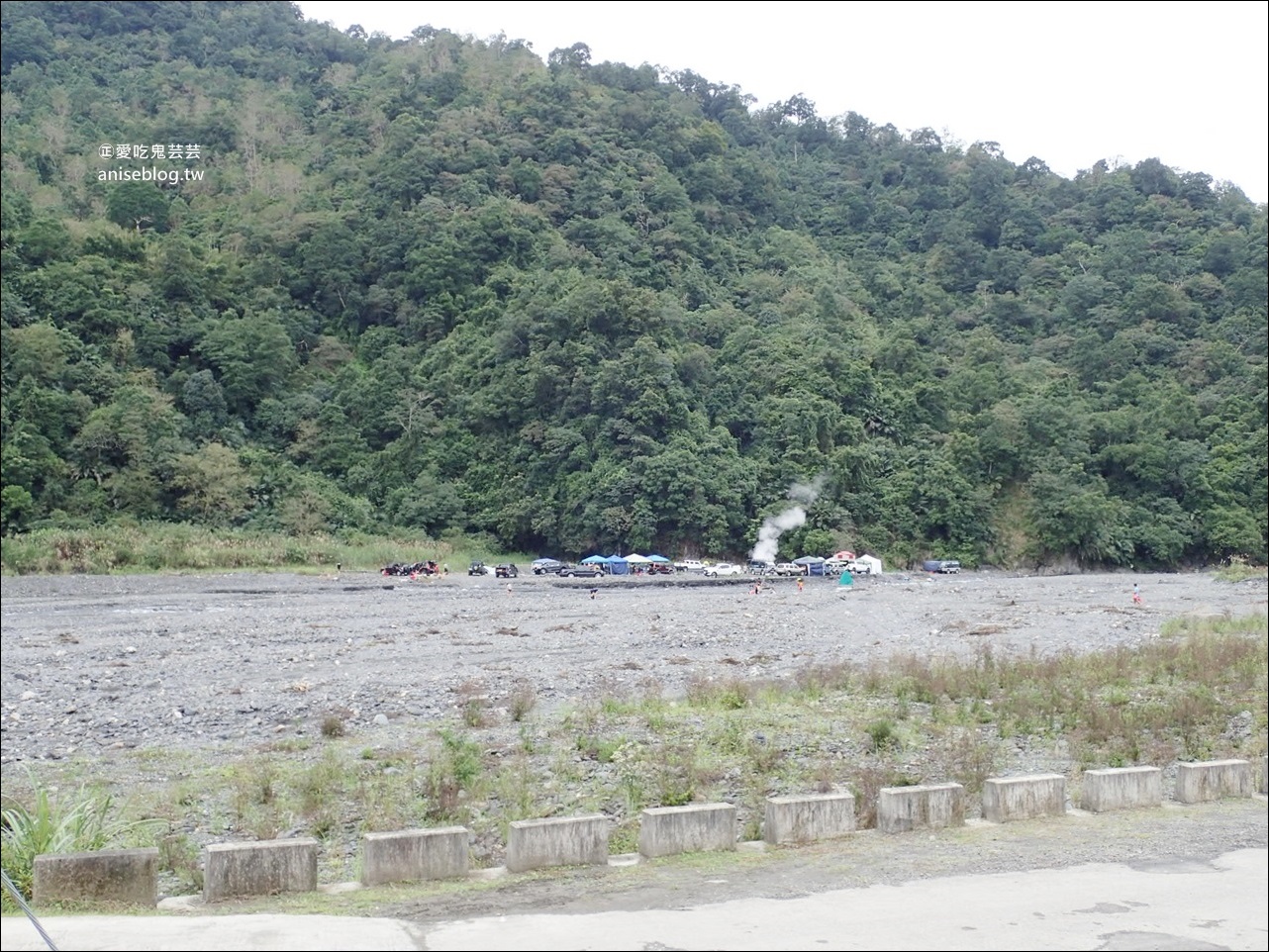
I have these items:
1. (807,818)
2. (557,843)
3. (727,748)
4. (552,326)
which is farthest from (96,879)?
(552,326)

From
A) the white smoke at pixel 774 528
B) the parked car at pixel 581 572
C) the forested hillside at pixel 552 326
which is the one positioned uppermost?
the forested hillside at pixel 552 326

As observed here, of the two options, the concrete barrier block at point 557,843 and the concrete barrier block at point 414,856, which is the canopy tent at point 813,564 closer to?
the concrete barrier block at point 557,843

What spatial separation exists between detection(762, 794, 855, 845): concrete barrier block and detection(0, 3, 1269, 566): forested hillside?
18.3 feet

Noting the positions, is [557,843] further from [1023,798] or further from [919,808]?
[1023,798]

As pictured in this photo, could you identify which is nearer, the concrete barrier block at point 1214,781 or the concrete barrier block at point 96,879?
the concrete barrier block at point 96,879

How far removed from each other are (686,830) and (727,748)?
3.27 metres

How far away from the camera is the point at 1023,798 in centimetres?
489

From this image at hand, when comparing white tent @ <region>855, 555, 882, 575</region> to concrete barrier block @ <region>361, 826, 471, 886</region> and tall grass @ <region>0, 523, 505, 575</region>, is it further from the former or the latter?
concrete barrier block @ <region>361, 826, 471, 886</region>

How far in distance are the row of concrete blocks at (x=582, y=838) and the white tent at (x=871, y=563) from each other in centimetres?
2057

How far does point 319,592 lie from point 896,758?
31.2ft

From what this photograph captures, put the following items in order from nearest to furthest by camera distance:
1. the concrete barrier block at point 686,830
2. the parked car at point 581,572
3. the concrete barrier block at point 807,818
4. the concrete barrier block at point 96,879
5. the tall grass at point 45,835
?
1. the concrete barrier block at point 96,879
2. the tall grass at point 45,835
3. the concrete barrier block at point 686,830
4. the concrete barrier block at point 807,818
5. the parked car at point 581,572

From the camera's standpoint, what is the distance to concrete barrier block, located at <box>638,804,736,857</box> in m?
4.30

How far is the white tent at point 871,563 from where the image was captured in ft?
84.2

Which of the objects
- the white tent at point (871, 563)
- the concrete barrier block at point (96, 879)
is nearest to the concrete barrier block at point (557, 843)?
the concrete barrier block at point (96, 879)
